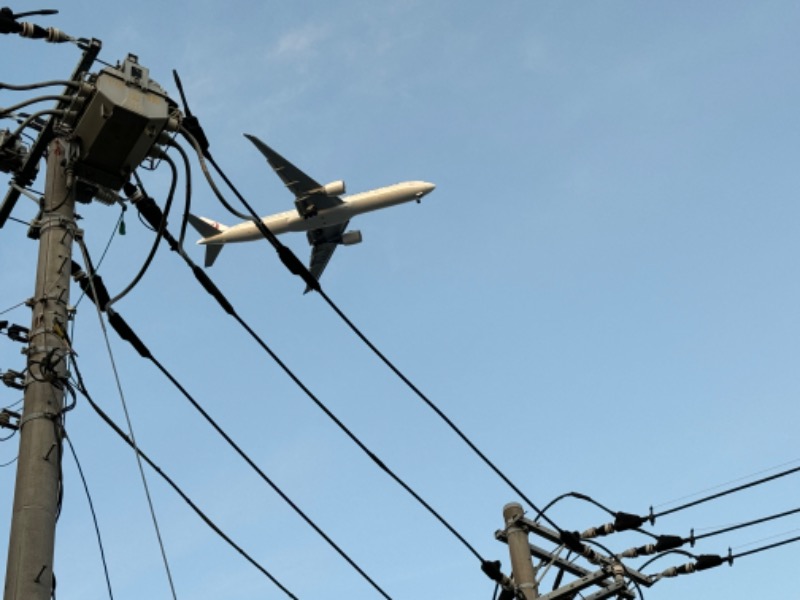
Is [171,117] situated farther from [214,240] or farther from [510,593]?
[214,240]

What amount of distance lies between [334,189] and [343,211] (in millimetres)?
1830

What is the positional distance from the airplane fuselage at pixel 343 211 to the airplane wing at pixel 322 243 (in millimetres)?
3090

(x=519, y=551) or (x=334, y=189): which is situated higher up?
(x=334, y=189)

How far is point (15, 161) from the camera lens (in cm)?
948

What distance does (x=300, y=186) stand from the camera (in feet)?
195

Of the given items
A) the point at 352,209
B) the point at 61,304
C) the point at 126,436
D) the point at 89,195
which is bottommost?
the point at 126,436

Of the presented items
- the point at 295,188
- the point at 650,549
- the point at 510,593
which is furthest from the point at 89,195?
the point at 295,188

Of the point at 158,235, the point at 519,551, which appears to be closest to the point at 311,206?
the point at 519,551

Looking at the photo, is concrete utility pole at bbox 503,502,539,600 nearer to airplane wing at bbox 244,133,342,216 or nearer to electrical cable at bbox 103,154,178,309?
electrical cable at bbox 103,154,178,309

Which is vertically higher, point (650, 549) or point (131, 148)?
point (131, 148)

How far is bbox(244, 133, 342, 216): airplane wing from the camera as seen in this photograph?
59.4 metres

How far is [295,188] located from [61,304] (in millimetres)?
51818

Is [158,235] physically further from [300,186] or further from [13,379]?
[300,186]

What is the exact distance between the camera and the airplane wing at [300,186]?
195 ft
